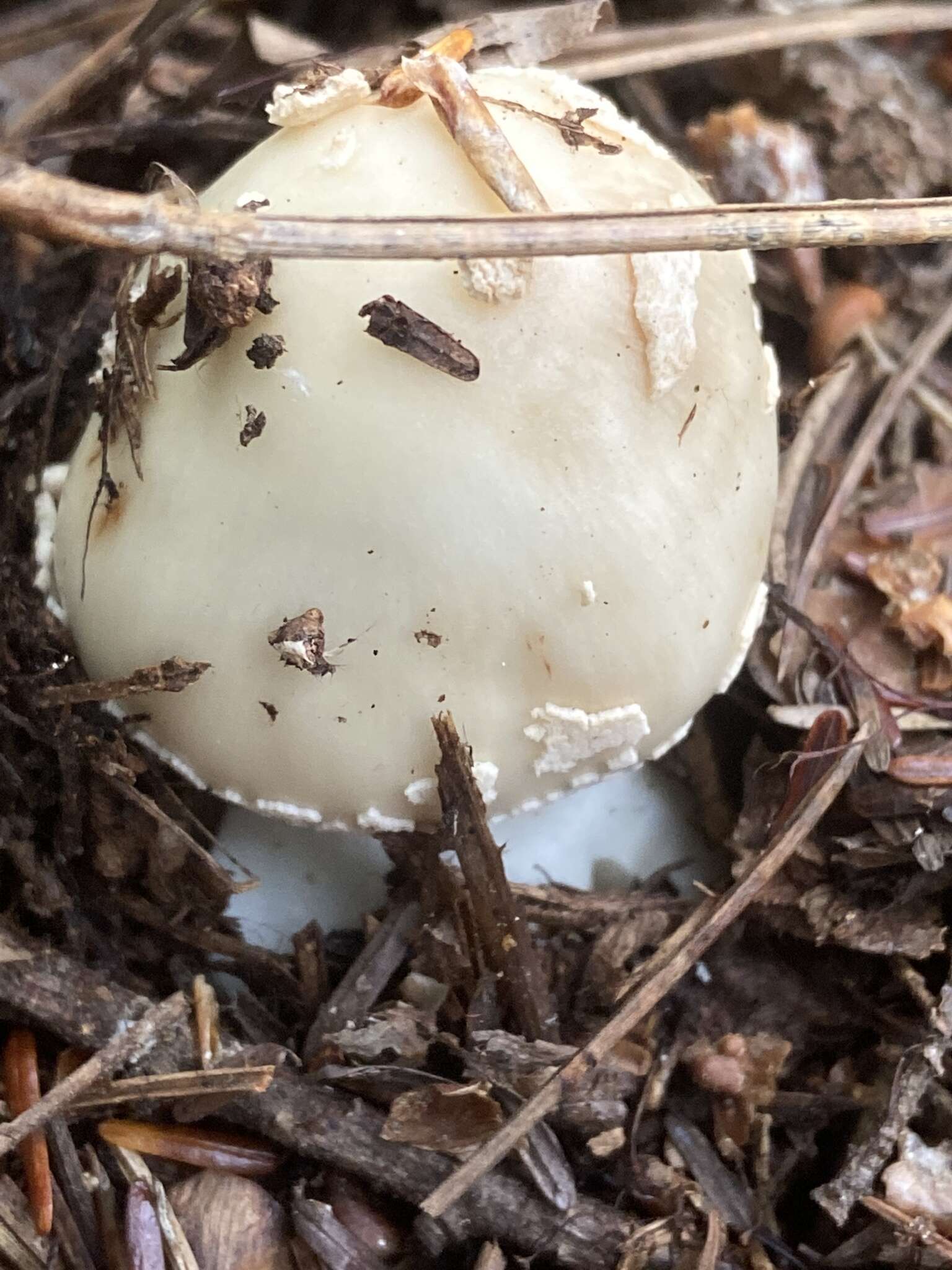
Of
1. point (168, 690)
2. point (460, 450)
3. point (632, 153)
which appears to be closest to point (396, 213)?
point (460, 450)

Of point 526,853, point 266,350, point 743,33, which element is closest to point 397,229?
point 266,350

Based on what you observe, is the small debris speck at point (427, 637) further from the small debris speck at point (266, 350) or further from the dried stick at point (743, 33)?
the dried stick at point (743, 33)

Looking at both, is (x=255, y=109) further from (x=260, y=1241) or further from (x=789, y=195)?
(x=260, y=1241)

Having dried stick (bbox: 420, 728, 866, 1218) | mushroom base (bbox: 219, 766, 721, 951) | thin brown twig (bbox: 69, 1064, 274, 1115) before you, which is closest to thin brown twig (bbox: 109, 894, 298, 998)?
mushroom base (bbox: 219, 766, 721, 951)

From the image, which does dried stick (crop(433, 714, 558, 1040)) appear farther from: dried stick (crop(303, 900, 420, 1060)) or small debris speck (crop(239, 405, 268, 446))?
small debris speck (crop(239, 405, 268, 446))

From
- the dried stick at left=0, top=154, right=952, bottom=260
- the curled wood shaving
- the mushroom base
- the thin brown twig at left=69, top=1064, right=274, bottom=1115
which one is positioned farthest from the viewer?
the mushroom base

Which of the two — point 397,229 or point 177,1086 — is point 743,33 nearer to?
point 397,229

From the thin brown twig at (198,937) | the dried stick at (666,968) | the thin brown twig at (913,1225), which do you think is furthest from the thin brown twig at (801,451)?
the thin brown twig at (198,937)
